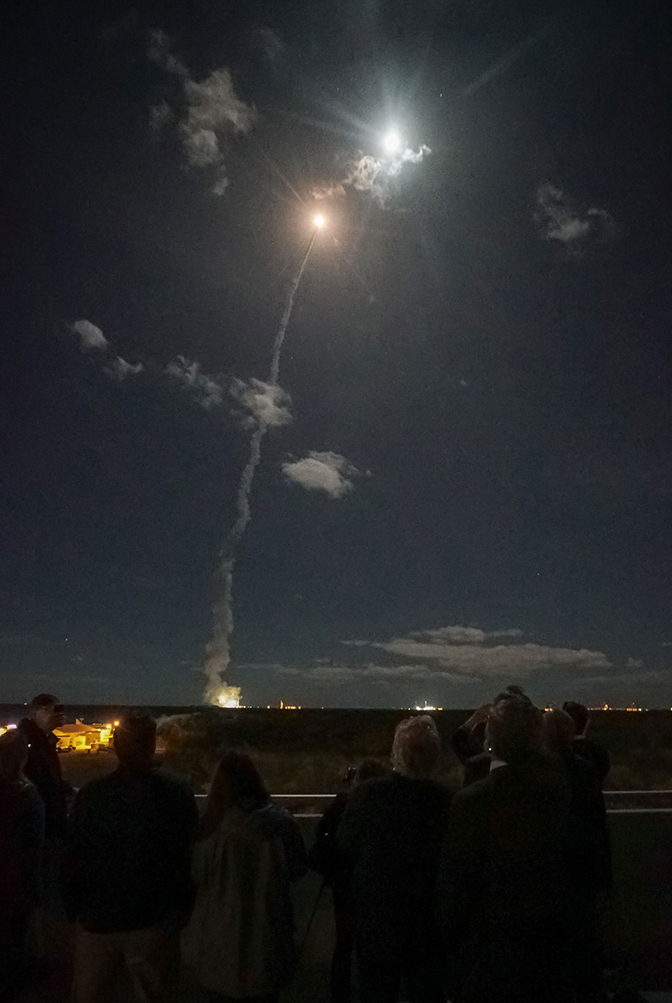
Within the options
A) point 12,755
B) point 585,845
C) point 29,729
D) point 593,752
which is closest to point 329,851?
point 585,845

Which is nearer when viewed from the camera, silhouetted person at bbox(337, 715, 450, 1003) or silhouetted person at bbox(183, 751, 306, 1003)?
silhouetted person at bbox(183, 751, 306, 1003)

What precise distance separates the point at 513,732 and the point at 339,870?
129cm

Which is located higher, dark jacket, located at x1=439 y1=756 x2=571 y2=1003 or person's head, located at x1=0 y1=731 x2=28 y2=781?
person's head, located at x1=0 y1=731 x2=28 y2=781

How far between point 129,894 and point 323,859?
0.89 metres

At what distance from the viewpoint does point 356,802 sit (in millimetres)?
3119

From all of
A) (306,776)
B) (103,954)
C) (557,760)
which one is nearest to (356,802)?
(557,760)

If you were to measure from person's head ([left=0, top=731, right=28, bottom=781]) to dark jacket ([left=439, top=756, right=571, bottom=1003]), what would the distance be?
7.88ft

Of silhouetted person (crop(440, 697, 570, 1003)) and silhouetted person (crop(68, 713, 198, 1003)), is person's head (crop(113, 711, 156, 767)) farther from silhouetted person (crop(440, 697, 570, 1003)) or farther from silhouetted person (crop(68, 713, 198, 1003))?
silhouetted person (crop(440, 697, 570, 1003))

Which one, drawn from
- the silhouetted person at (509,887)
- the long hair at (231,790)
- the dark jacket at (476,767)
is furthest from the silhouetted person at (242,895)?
the dark jacket at (476,767)

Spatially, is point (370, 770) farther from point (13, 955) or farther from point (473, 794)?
point (13, 955)

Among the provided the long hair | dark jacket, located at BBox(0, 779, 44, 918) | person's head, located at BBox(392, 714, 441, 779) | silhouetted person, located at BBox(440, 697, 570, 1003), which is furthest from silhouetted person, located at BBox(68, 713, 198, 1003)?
silhouetted person, located at BBox(440, 697, 570, 1003)

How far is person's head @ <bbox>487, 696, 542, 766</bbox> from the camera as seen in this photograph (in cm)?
250

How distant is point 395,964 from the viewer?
3.00 meters

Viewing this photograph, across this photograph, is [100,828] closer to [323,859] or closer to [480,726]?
[323,859]
